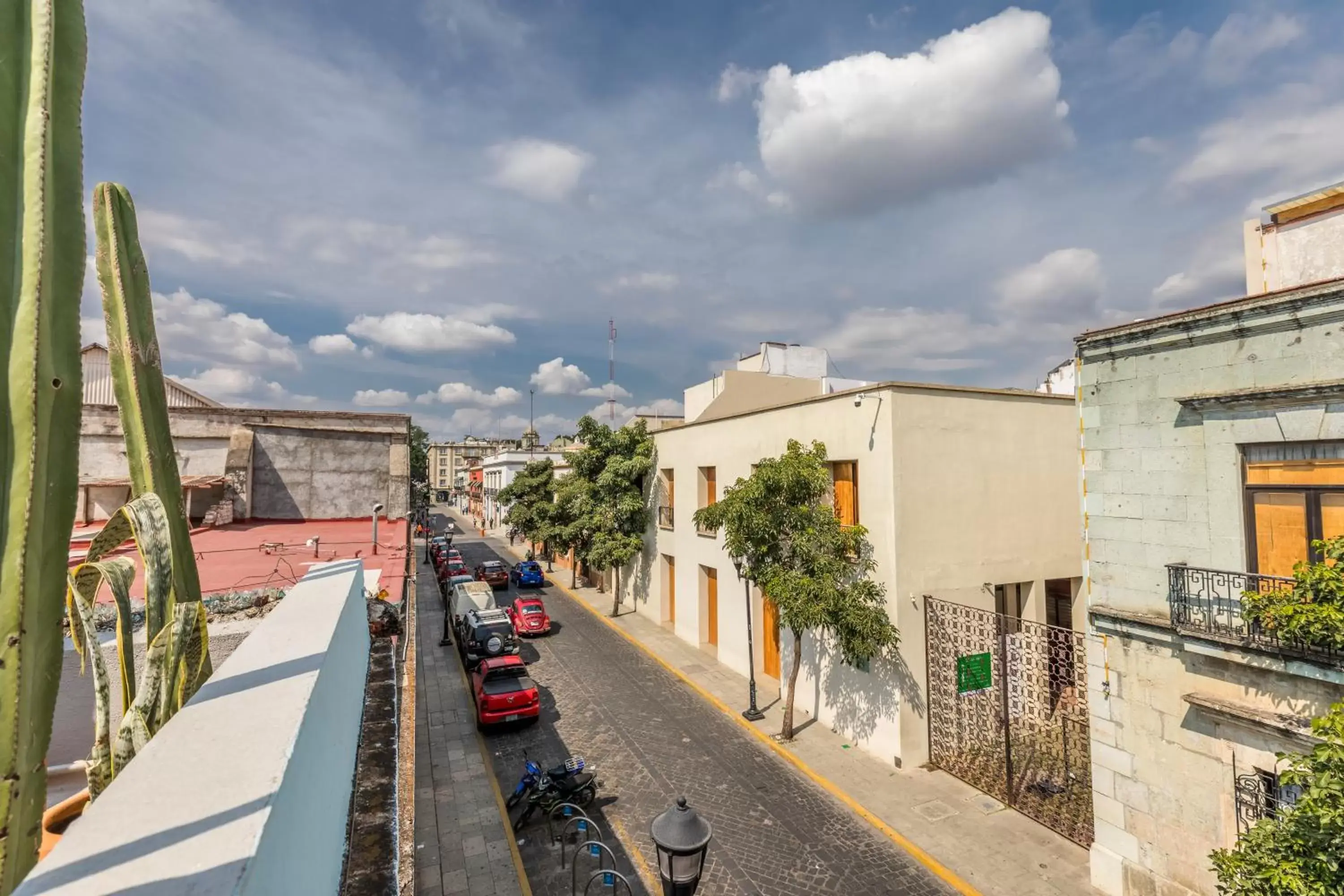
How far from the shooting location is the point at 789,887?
9547 millimetres

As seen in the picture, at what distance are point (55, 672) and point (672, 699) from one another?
635 inches

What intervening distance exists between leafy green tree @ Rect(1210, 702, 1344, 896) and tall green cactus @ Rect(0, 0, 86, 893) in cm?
822

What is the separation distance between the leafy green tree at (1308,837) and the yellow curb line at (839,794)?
181 inches

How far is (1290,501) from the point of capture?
7.36m

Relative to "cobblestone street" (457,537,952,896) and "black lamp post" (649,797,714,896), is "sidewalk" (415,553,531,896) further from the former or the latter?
"black lamp post" (649,797,714,896)

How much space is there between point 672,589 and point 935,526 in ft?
43.2

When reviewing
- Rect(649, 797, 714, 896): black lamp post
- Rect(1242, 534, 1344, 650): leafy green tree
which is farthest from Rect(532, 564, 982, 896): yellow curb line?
Rect(649, 797, 714, 896): black lamp post

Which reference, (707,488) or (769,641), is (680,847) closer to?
(769,641)

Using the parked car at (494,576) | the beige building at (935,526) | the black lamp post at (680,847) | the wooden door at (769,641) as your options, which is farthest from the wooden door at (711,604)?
the black lamp post at (680,847)

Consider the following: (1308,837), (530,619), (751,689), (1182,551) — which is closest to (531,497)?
(530,619)

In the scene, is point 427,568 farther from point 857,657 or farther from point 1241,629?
point 1241,629

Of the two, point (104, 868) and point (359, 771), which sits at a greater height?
point (104, 868)

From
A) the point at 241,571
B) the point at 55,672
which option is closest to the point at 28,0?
the point at 55,672

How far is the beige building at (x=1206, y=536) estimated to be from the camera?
7172mm
